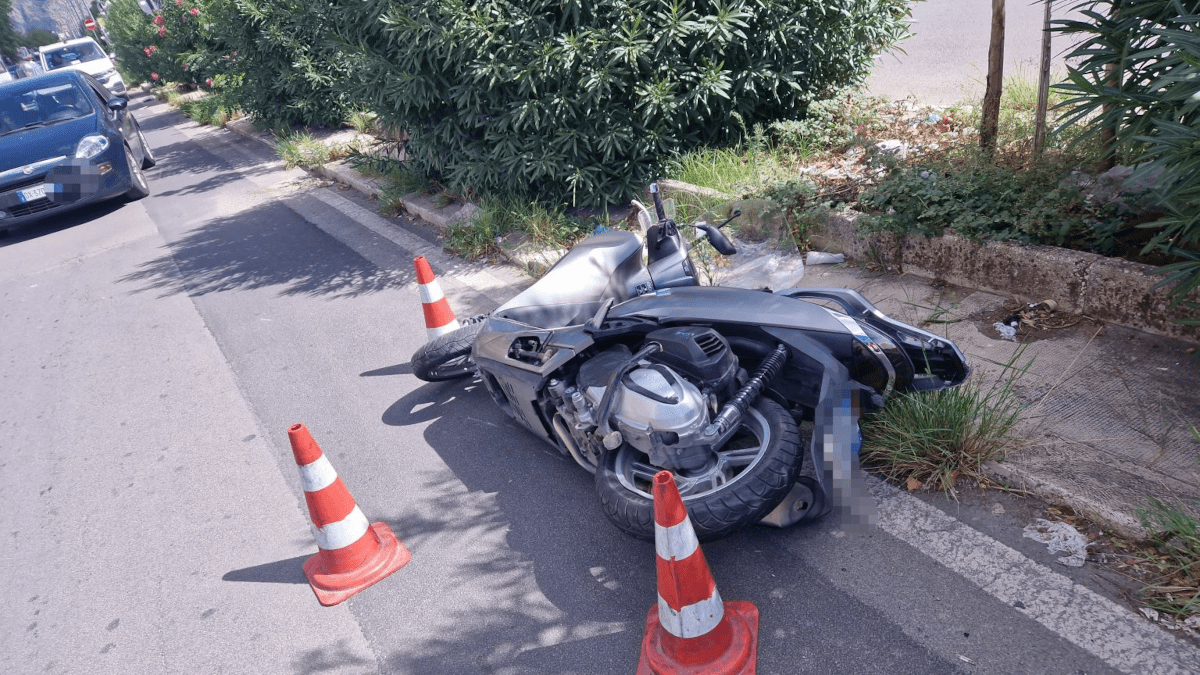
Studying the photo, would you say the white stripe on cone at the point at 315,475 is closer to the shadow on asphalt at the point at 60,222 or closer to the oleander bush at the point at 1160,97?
the oleander bush at the point at 1160,97

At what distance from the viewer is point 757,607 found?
2.83 metres

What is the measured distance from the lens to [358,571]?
11.1ft

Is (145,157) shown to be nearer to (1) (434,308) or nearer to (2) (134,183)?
(2) (134,183)

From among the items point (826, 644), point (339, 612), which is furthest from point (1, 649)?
point (826, 644)

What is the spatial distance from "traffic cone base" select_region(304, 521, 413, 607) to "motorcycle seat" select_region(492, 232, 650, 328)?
111 cm

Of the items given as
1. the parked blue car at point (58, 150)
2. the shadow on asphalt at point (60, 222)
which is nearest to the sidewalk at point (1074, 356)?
the parked blue car at point (58, 150)

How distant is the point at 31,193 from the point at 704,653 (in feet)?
35.6

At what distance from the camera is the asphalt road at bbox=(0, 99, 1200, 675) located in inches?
105

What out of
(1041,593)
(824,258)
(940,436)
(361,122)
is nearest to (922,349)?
(940,436)

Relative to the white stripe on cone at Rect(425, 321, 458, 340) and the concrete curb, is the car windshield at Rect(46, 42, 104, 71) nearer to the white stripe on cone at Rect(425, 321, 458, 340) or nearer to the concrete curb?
the white stripe on cone at Rect(425, 321, 458, 340)

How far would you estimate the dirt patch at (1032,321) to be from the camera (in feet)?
12.8

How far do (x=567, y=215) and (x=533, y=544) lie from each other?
3.92 m

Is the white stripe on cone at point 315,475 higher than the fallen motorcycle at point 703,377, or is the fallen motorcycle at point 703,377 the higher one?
the fallen motorcycle at point 703,377

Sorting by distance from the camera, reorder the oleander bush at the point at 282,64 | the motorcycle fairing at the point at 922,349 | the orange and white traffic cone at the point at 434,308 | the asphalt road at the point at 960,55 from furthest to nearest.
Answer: the oleander bush at the point at 282,64, the asphalt road at the point at 960,55, the orange and white traffic cone at the point at 434,308, the motorcycle fairing at the point at 922,349
